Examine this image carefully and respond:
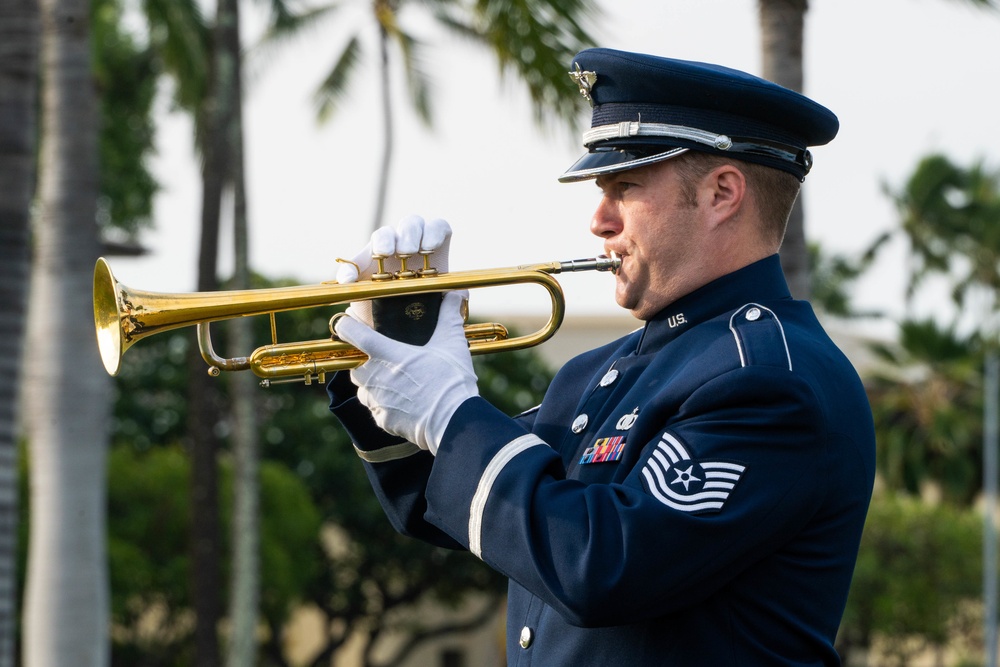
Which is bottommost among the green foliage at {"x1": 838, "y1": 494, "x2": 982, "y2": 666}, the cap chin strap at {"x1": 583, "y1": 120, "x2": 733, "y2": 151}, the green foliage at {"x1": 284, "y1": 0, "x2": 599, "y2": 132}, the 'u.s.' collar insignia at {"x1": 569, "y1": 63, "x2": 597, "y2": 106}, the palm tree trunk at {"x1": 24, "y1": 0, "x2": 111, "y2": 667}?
the green foliage at {"x1": 838, "y1": 494, "x2": 982, "y2": 666}

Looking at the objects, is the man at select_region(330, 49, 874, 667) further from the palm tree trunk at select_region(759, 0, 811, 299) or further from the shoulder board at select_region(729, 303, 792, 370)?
the palm tree trunk at select_region(759, 0, 811, 299)

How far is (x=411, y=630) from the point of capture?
22297 millimetres

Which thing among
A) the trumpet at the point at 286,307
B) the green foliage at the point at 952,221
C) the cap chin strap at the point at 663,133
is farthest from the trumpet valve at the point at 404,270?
the green foliage at the point at 952,221

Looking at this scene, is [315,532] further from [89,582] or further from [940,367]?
[940,367]

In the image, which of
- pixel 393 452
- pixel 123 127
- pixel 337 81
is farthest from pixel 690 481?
Answer: pixel 123 127

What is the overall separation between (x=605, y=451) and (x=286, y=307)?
2.29 feet

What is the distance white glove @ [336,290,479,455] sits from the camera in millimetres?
2326

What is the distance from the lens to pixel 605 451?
7.90ft

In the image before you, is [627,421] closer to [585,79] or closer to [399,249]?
[399,249]

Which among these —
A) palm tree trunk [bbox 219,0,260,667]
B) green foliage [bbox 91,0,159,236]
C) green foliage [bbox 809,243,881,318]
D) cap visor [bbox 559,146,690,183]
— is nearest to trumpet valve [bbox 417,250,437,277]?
cap visor [bbox 559,146,690,183]

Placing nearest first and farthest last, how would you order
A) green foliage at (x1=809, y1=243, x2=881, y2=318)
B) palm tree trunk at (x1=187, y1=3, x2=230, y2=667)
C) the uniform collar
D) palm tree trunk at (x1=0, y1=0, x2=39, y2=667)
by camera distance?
the uniform collar
palm tree trunk at (x1=0, y1=0, x2=39, y2=667)
palm tree trunk at (x1=187, y1=3, x2=230, y2=667)
green foliage at (x1=809, y1=243, x2=881, y2=318)

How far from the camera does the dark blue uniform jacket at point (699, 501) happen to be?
A: 2.09 metres

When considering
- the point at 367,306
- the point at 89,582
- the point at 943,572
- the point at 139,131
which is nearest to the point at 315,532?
the point at 139,131

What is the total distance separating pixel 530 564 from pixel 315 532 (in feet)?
55.5
